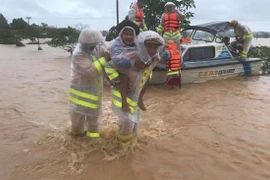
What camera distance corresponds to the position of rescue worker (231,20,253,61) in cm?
1080

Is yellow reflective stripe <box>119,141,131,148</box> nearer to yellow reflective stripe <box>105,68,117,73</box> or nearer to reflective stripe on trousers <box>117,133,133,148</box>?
reflective stripe on trousers <box>117,133,133,148</box>

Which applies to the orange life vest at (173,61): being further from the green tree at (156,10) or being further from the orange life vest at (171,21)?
the green tree at (156,10)

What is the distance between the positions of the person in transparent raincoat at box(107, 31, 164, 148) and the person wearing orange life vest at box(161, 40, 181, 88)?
15.6 feet

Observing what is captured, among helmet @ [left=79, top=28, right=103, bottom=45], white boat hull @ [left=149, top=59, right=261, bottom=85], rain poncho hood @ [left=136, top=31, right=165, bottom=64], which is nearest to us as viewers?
rain poncho hood @ [left=136, top=31, right=165, bottom=64]

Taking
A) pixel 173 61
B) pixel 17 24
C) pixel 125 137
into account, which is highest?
pixel 17 24

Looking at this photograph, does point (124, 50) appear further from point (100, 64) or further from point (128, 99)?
point (128, 99)

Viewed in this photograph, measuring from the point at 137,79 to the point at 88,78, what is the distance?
0.67 meters

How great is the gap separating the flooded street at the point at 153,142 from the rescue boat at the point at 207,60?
147cm

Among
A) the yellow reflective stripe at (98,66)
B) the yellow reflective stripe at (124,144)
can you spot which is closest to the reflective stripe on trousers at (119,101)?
the yellow reflective stripe at (98,66)

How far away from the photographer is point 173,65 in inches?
354

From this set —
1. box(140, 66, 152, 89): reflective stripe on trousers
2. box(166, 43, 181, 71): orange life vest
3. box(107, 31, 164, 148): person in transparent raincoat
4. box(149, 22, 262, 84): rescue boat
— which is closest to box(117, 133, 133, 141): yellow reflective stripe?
box(107, 31, 164, 148): person in transparent raincoat

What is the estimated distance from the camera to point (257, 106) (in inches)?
295

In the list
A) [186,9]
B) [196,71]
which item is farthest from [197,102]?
Result: [186,9]

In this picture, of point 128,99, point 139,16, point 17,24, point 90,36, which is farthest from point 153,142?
point 17,24
